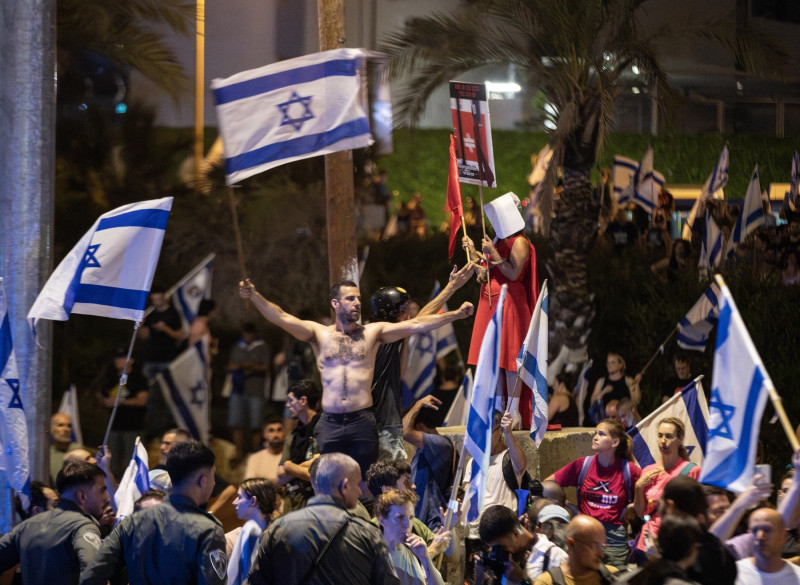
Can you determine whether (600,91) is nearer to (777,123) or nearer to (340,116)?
(340,116)

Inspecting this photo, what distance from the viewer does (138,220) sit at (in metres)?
9.14

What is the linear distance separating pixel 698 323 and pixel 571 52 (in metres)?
3.96

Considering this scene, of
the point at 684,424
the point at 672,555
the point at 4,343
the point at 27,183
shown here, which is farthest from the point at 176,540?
the point at 27,183

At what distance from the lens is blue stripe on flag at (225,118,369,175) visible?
888 centimetres

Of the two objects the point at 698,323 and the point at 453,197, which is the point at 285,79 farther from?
the point at 698,323

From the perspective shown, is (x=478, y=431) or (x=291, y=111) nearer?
(x=478, y=431)

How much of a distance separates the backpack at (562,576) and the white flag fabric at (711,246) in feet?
37.4

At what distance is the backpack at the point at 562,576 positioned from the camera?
5.61 m

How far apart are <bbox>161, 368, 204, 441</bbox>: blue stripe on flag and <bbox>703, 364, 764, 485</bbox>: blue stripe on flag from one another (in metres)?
5.41

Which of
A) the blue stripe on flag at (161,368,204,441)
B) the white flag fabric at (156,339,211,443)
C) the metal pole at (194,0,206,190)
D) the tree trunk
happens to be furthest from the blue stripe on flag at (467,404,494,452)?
the metal pole at (194,0,206,190)

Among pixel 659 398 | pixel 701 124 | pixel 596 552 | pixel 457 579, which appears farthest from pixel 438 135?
pixel 596 552

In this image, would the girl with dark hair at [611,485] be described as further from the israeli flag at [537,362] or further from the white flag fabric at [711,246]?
the white flag fabric at [711,246]

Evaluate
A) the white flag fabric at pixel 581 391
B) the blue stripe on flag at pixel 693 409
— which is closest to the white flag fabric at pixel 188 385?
the blue stripe on flag at pixel 693 409

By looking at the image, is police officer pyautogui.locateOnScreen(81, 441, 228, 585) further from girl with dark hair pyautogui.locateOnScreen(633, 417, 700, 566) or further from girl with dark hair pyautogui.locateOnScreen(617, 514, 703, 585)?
girl with dark hair pyautogui.locateOnScreen(633, 417, 700, 566)
